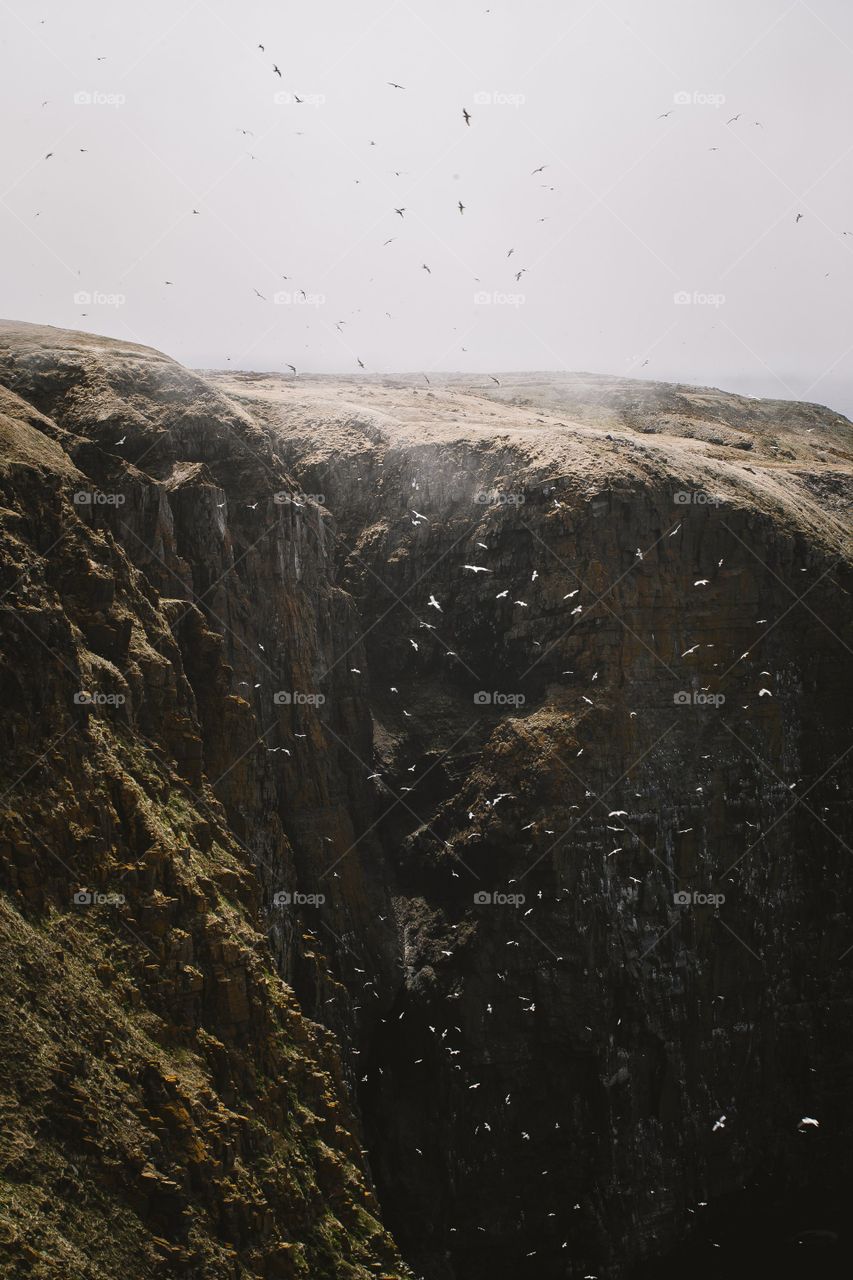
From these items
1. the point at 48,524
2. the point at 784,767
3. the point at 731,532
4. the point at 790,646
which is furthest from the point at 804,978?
the point at 48,524

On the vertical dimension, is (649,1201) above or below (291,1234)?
below

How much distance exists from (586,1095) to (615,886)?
264 inches

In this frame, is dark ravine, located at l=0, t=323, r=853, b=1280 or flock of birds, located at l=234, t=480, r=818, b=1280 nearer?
dark ravine, located at l=0, t=323, r=853, b=1280

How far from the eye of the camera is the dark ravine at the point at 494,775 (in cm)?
3438

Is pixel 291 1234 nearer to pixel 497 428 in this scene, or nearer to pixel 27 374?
pixel 27 374

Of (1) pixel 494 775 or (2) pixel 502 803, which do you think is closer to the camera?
(2) pixel 502 803

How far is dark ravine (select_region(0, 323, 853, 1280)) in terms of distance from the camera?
3438 centimetres

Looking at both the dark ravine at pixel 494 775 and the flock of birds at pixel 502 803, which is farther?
the flock of birds at pixel 502 803

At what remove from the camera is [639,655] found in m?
43.6

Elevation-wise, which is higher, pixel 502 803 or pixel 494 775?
pixel 494 775

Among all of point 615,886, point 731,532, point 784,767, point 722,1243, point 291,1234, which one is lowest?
point 722,1243

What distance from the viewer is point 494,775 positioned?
43.1 meters

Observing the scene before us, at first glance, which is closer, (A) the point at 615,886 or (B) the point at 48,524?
(B) the point at 48,524

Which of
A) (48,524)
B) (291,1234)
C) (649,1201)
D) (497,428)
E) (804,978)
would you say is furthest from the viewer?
(497,428)
